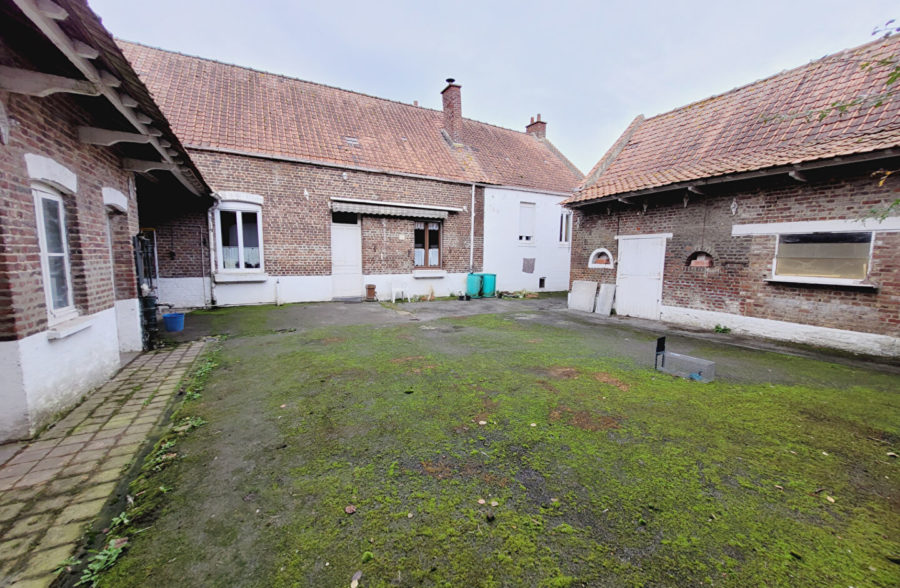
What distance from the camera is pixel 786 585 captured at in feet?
6.13

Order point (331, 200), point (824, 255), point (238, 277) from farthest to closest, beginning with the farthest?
point (331, 200) → point (238, 277) → point (824, 255)

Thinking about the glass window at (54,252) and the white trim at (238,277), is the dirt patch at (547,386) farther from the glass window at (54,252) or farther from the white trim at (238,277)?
the white trim at (238,277)

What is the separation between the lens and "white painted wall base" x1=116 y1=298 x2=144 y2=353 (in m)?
6.07

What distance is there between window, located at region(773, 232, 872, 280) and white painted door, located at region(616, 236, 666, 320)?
242 centimetres

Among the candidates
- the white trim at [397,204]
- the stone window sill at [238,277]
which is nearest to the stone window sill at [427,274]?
the white trim at [397,204]

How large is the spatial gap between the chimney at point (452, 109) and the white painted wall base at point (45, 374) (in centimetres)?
1463

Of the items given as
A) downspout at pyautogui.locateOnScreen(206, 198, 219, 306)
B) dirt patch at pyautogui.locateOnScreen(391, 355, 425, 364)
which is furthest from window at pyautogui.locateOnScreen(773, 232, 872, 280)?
downspout at pyautogui.locateOnScreen(206, 198, 219, 306)

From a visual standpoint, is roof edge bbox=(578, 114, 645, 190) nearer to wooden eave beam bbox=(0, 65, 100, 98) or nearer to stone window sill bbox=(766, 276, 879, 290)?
stone window sill bbox=(766, 276, 879, 290)

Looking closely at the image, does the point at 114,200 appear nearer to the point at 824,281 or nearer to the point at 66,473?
the point at 66,473

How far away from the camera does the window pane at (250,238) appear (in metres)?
11.0

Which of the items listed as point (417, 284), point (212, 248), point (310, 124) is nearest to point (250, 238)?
point (212, 248)

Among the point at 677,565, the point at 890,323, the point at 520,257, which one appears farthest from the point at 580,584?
the point at 520,257

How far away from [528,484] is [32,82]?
17.5 ft

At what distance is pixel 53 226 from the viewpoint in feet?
13.6
